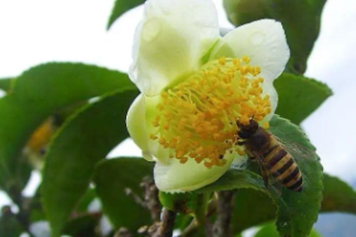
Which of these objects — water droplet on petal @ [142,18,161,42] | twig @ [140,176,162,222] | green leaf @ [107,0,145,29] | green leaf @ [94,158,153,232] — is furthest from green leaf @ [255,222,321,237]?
water droplet on petal @ [142,18,161,42]

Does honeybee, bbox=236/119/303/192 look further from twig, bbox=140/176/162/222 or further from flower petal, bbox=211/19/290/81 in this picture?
twig, bbox=140/176/162/222

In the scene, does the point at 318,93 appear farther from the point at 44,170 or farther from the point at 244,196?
the point at 44,170

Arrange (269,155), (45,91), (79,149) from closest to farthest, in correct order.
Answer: (269,155)
(79,149)
(45,91)

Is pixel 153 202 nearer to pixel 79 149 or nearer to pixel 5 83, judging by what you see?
pixel 79 149

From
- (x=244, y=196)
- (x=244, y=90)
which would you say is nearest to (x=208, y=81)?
(x=244, y=90)

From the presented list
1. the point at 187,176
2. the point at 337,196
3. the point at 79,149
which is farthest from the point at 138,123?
the point at 337,196
